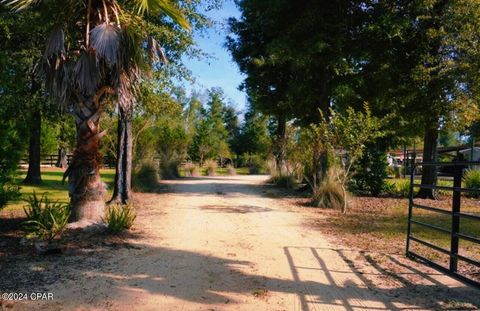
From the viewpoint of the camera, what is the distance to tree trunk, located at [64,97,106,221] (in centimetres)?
899

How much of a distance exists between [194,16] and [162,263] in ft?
27.6

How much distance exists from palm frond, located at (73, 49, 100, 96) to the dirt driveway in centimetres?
303

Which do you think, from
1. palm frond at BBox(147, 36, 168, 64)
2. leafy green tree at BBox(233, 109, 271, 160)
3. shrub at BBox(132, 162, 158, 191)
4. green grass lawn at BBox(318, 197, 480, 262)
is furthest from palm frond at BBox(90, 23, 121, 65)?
leafy green tree at BBox(233, 109, 271, 160)

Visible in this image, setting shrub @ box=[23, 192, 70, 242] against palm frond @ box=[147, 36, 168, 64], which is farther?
palm frond @ box=[147, 36, 168, 64]

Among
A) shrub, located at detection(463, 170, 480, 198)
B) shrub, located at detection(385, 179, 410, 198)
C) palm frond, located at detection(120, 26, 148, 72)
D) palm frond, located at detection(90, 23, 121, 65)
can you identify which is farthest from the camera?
shrub, located at detection(463, 170, 480, 198)

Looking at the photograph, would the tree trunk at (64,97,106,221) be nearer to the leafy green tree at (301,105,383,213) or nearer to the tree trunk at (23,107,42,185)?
the leafy green tree at (301,105,383,213)

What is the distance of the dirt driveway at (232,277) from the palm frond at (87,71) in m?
3.03

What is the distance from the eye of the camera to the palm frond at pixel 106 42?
8.27 meters

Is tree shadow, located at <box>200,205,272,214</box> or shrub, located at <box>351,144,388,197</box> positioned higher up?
→ shrub, located at <box>351,144,388,197</box>

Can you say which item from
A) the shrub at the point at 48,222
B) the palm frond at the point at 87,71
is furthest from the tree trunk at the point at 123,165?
the shrub at the point at 48,222

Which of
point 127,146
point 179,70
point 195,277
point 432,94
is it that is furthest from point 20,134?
point 432,94

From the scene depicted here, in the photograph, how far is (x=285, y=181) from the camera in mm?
21125

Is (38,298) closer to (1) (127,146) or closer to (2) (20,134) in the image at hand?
(2) (20,134)

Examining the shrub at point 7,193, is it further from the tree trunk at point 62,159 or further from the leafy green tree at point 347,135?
the tree trunk at point 62,159
